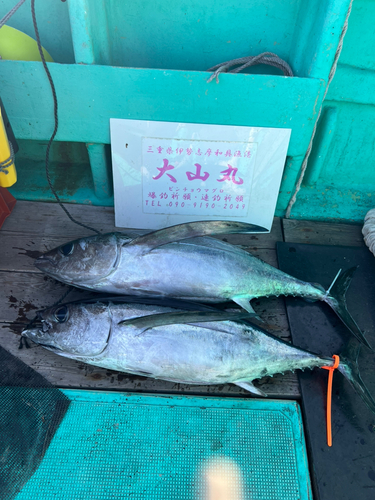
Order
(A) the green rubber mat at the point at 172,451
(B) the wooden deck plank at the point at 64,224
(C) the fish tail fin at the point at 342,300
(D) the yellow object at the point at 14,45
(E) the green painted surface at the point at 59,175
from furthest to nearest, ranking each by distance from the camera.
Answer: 1. (E) the green painted surface at the point at 59,175
2. (B) the wooden deck plank at the point at 64,224
3. (D) the yellow object at the point at 14,45
4. (C) the fish tail fin at the point at 342,300
5. (A) the green rubber mat at the point at 172,451

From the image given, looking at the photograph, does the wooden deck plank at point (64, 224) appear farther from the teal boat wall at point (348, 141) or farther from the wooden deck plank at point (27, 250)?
the teal boat wall at point (348, 141)

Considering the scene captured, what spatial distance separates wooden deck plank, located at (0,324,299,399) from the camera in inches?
59.6

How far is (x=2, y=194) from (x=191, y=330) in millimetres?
1680

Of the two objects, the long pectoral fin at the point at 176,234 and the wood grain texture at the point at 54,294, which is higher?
the long pectoral fin at the point at 176,234

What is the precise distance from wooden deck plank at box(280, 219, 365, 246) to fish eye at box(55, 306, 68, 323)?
1.52 m

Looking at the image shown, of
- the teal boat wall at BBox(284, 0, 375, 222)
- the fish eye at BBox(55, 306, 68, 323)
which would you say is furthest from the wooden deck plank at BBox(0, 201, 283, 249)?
the fish eye at BBox(55, 306, 68, 323)

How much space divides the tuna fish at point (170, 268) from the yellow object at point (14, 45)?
120 cm

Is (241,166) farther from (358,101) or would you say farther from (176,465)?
(176,465)

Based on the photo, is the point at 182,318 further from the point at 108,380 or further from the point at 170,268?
the point at 108,380

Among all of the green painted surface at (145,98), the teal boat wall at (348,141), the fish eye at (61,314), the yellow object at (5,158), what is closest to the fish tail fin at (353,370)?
the teal boat wall at (348,141)

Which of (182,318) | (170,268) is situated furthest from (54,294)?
(182,318)

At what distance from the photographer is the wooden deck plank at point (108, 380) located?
151 centimetres

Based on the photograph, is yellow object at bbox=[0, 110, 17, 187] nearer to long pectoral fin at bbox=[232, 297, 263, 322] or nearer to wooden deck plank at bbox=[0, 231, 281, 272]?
wooden deck plank at bbox=[0, 231, 281, 272]

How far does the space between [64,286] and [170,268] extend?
0.68 meters
